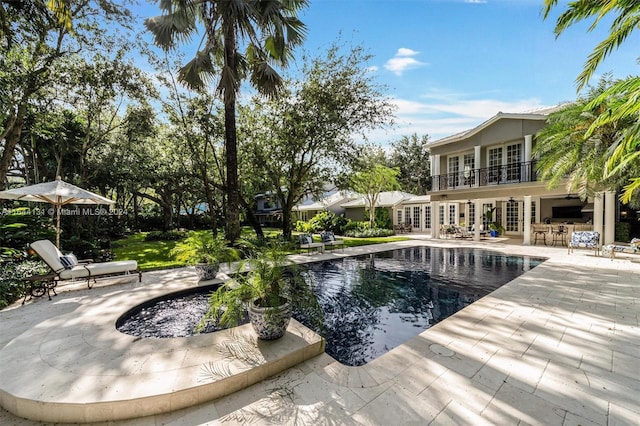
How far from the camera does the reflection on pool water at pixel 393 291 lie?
4.71 meters

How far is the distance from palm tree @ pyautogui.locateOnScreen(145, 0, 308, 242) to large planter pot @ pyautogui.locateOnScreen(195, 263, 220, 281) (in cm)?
278

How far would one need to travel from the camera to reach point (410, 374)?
10.8 feet

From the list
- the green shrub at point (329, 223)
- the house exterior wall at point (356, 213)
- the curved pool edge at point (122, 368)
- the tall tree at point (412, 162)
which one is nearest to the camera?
the curved pool edge at point (122, 368)

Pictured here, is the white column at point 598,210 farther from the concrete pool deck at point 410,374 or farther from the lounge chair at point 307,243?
the lounge chair at point 307,243

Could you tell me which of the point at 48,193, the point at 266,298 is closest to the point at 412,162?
the point at 48,193

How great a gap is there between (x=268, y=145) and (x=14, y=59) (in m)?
9.41

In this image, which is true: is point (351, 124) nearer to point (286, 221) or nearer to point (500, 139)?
point (286, 221)

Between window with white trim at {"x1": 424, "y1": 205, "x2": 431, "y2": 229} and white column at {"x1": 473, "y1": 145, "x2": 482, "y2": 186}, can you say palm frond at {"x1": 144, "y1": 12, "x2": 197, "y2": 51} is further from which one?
window with white trim at {"x1": 424, "y1": 205, "x2": 431, "y2": 229}

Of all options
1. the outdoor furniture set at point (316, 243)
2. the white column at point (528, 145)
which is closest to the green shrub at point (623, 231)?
the white column at point (528, 145)

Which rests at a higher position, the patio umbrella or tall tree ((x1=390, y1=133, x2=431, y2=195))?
tall tree ((x1=390, y1=133, x2=431, y2=195))

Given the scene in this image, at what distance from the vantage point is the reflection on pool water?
4707mm

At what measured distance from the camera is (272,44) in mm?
10125

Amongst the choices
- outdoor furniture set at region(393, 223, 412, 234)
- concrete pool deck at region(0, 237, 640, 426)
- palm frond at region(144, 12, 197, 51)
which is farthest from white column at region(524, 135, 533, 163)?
palm frond at region(144, 12, 197, 51)

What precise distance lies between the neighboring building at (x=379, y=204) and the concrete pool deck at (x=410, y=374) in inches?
787
